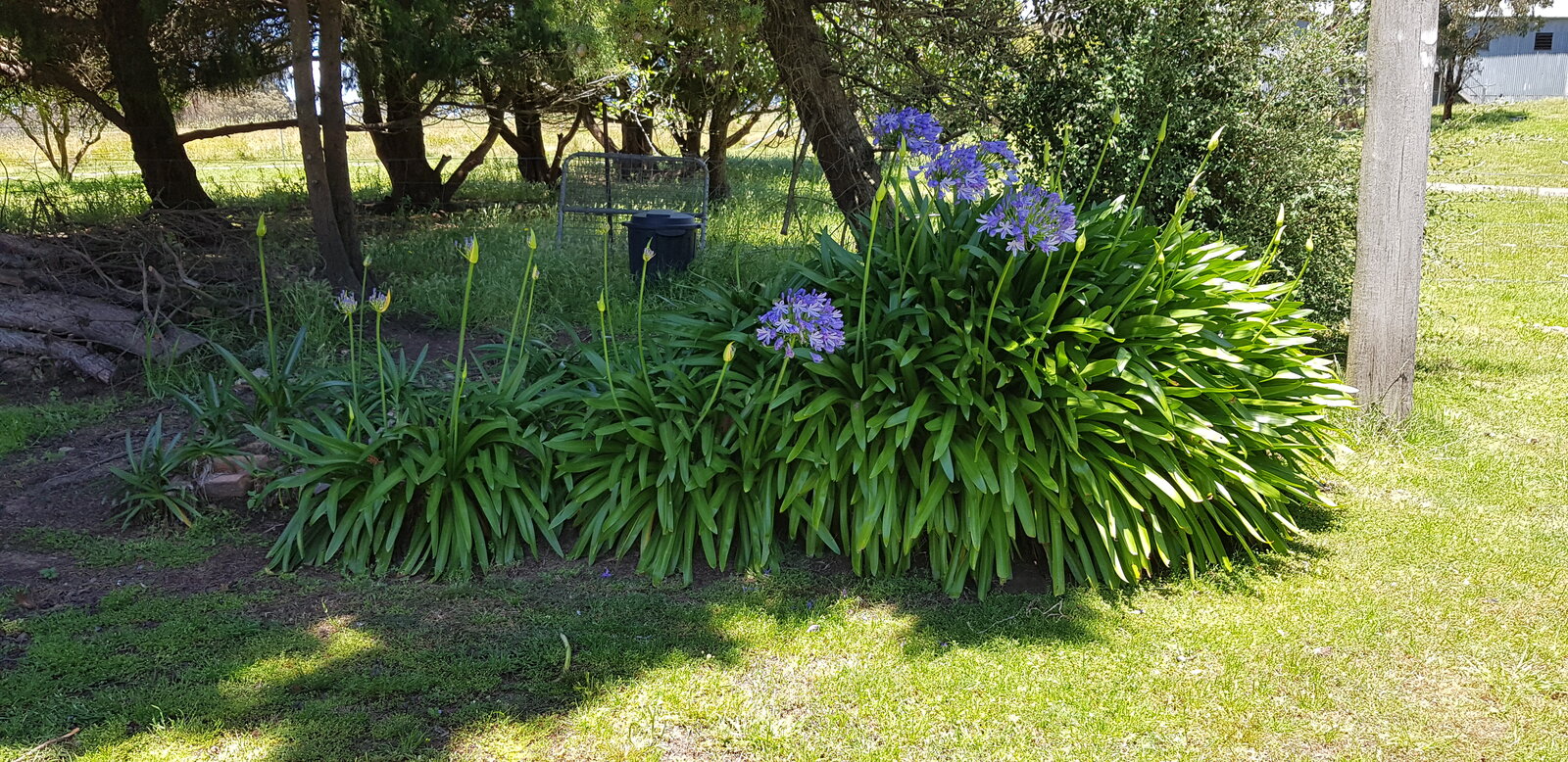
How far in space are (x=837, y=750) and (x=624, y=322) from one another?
14.0 feet

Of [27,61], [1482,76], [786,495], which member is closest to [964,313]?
[786,495]

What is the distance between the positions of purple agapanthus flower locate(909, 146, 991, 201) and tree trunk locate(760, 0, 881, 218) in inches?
111

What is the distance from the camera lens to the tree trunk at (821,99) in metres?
7.11

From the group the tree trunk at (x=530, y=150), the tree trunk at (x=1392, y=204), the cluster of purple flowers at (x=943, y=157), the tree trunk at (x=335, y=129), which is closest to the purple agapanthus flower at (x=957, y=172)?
the cluster of purple flowers at (x=943, y=157)

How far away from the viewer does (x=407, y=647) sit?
3.32 m

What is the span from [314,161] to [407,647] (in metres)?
4.75

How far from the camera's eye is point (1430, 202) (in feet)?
20.9

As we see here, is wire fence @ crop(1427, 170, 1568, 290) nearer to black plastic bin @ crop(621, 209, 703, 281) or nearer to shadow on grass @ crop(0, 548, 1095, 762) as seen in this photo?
shadow on grass @ crop(0, 548, 1095, 762)

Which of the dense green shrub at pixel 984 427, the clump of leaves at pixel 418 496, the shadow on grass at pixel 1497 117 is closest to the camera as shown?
the dense green shrub at pixel 984 427

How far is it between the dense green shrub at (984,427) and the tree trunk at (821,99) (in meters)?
3.01

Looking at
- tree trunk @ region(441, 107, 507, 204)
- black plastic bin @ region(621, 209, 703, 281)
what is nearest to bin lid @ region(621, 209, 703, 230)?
black plastic bin @ region(621, 209, 703, 281)

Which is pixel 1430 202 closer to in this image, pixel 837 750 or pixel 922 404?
pixel 922 404

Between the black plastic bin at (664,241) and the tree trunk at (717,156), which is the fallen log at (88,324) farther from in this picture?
the tree trunk at (717,156)

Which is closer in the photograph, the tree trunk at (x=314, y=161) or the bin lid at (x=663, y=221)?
the tree trunk at (x=314, y=161)
